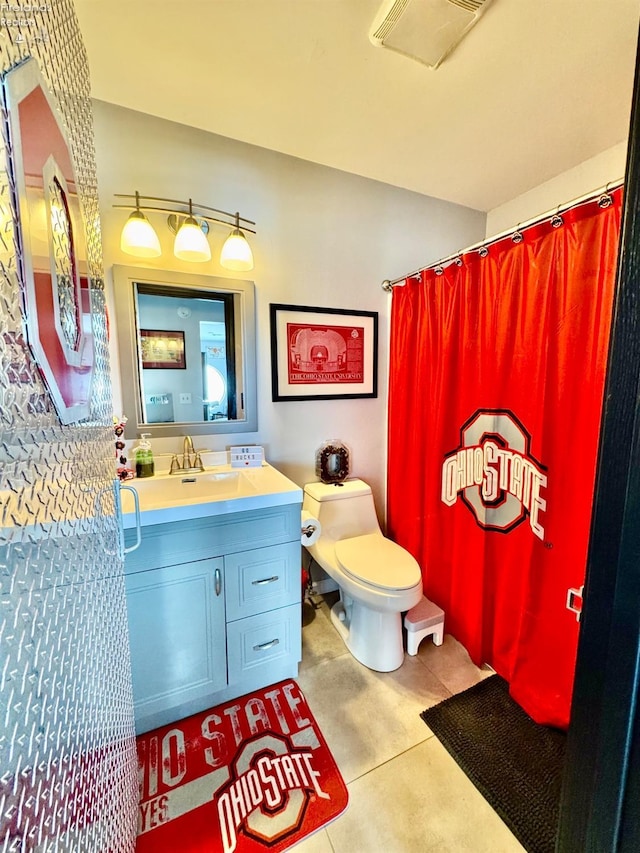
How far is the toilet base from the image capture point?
1551 mm

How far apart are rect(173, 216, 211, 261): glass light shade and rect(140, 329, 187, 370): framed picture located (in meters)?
0.35

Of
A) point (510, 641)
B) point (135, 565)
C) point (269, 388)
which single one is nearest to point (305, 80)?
point (269, 388)

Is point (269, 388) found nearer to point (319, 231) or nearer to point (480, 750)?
point (319, 231)

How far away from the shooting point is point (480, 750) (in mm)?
1221

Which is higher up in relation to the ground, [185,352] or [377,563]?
[185,352]

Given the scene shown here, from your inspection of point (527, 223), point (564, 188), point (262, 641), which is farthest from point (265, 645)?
point (564, 188)

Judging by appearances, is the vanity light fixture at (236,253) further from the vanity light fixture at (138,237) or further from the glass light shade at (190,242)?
the vanity light fixture at (138,237)

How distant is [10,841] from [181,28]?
1890 mm

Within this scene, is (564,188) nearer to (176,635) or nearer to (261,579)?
(261,579)

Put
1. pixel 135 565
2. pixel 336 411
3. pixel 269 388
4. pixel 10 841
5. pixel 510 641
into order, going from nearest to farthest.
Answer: pixel 10 841, pixel 135 565, pixel 510 641, pixel 269 388, pixel 336 411

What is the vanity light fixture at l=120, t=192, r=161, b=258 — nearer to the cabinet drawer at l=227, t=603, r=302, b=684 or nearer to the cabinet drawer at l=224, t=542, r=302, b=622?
the cabinet drawer at l=224, t=542, r=302, b=622

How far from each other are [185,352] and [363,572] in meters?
1.34

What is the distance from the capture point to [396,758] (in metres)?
1.20

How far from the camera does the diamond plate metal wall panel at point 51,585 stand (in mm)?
371
